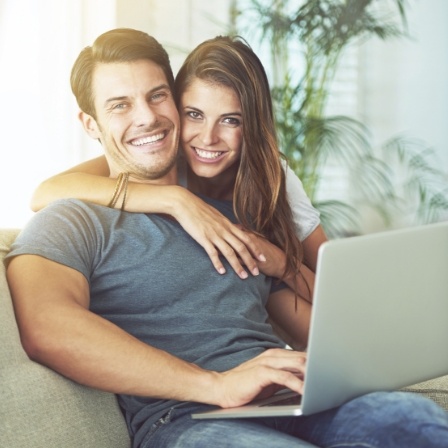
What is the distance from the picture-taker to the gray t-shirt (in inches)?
62.3

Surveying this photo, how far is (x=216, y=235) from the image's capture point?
1749 mm

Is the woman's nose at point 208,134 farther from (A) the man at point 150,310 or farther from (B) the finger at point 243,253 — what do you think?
(B) the finger at point 243,253

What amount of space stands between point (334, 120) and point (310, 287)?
6.31 ft

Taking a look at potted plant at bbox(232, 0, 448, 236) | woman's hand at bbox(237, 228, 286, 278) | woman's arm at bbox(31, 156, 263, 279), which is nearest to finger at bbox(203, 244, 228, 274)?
woman's arm at bbox(31, 156, 263, 279)

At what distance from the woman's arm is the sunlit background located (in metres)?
1.32

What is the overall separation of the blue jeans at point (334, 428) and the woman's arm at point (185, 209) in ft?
1.24

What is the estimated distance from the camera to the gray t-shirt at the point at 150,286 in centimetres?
158

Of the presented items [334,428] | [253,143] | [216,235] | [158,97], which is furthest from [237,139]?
[334,428]

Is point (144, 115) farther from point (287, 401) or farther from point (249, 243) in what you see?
point (287, 401)

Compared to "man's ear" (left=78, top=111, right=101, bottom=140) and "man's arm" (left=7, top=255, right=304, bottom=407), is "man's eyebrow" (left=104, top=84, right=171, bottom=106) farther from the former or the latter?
"man's arm" (left=7, top=255, right=304, bottom=407)

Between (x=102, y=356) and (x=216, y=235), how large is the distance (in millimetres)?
418

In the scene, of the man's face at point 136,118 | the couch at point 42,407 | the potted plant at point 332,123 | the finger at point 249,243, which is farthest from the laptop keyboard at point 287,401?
the potted plant at point 332,123

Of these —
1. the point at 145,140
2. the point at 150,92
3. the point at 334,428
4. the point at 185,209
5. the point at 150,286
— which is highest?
the point at 150,92

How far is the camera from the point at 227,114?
1968 millimetres
